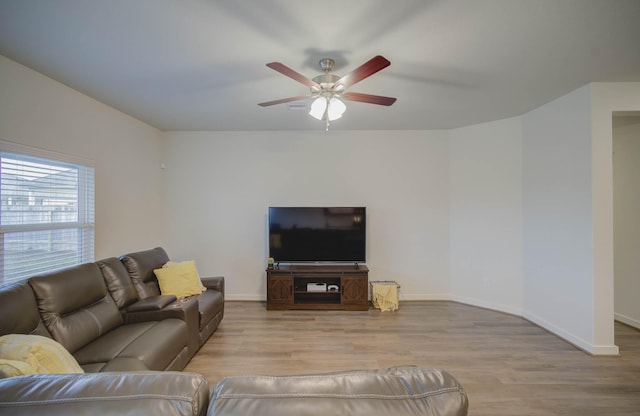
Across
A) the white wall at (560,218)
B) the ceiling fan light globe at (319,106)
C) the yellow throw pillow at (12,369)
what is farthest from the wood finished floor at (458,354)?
the ceiling fan light globe at (319,106)

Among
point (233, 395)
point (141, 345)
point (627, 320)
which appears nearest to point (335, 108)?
point (233, 395)

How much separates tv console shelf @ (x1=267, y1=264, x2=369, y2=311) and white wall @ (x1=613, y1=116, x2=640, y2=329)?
3241 millimetres

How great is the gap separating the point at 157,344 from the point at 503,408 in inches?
105

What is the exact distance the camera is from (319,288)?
4.12 meters

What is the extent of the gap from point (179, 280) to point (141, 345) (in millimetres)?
1217

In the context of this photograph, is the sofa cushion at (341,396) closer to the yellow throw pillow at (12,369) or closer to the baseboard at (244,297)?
the yellow throw pillow at (12,369)

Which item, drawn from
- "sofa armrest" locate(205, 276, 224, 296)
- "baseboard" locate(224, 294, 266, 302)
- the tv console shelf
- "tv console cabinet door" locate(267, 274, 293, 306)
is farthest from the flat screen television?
"sofa armrest" locate(205, 276, 224, 296)

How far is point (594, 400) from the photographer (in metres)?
2.16

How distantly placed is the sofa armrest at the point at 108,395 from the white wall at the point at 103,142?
2.73 meters

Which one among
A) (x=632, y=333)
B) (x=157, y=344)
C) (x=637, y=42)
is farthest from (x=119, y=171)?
(x=632, y=333)

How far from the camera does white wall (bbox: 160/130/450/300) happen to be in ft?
14.6

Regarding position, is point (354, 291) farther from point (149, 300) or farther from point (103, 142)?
point (103, 142)

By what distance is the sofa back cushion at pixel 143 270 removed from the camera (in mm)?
2908

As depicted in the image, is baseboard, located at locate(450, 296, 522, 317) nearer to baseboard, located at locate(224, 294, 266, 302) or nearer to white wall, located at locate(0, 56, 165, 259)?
baseboard, located at locate(224, 294, 266, 302)
